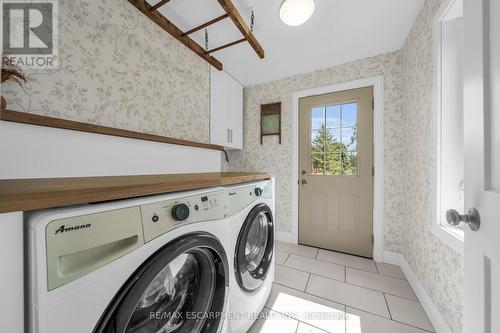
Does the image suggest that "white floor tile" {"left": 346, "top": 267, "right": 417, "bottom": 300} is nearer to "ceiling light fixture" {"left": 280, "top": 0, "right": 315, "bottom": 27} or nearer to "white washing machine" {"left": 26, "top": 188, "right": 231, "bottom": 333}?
"white washing machine" {"left": 26, "top": 188, "right": 231, "bottom": 333}

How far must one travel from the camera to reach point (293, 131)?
7.75 ft

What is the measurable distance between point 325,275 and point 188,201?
1.58m

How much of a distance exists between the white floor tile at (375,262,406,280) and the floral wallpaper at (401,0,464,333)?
16 cm

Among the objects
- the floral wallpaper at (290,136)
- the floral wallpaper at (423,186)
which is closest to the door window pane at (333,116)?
the floral wallpaper at (290,136)

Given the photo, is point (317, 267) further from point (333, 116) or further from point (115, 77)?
point (115, 77)

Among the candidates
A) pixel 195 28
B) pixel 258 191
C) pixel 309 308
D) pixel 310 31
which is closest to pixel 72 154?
pixel 258 191

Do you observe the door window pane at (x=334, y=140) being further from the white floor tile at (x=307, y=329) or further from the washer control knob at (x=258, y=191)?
the white floor tile at (x=307, y=329)

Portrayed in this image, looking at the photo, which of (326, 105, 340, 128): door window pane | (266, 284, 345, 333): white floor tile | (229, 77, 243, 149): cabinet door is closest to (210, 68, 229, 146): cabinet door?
(229, 77, 243, 149): cabinet door

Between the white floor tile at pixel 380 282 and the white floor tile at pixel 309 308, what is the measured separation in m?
0.40

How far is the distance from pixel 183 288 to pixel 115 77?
1.29 meters

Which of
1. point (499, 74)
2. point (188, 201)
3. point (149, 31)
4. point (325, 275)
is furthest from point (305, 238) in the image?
point (149, 31)

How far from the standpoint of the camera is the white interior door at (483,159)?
44 cm

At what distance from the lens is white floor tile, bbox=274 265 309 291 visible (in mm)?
1520

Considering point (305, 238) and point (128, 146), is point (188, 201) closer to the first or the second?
point (128, 146)
